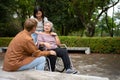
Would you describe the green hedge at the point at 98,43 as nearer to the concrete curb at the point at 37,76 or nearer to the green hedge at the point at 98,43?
the green hedge at the point at 98,43

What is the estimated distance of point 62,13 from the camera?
18.2 m

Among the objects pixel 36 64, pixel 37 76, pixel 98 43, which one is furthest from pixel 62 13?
pixel 37 76

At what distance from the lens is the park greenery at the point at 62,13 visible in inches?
510

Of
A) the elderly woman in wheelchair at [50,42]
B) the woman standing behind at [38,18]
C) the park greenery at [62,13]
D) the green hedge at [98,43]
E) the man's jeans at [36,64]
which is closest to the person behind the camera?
the man's jeans at [36,64]

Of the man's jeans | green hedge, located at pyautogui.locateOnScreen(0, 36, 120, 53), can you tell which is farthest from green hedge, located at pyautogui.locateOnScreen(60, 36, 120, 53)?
the man's jeans

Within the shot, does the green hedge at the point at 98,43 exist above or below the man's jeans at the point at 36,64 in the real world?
below

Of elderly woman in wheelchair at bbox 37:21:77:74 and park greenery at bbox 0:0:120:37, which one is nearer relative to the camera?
elderly woman in wheelchair at bbox 37:21:77:74

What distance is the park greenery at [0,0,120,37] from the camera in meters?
12.9

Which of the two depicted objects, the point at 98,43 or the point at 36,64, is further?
the point at 98,43

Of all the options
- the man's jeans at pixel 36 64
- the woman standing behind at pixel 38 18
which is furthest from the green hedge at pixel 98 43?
the man's jeans at pixel 36 64

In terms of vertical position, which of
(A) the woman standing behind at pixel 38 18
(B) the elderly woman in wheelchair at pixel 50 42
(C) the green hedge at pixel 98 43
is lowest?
(C) the green hedge at pixel 98 43

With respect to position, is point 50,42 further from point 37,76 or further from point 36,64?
point 37,76

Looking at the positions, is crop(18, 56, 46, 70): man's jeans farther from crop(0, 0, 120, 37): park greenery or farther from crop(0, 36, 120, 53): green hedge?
crop(0, 0, 120, 37): park greenery

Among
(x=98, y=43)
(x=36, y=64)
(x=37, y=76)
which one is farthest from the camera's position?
(x=98, y=43)
